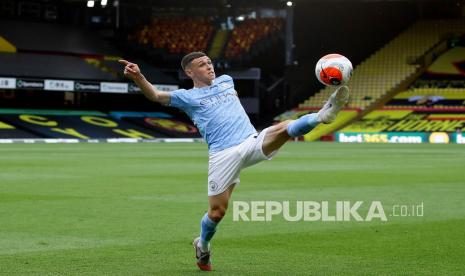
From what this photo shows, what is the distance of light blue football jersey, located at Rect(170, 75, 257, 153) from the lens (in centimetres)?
957

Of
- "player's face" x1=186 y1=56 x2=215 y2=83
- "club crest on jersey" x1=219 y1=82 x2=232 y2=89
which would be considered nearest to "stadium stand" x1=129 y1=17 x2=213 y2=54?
"club crest on jersey" x1=219 y1=82 x2=232 y2=89

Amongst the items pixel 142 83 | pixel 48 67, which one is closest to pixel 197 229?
pixel 142 83

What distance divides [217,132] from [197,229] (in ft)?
11.9

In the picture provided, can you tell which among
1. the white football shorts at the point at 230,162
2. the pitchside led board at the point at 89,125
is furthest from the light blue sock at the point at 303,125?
the pitchside led board at the point at 89,125

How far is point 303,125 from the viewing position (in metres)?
8.70

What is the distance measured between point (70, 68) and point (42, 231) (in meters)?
53.1

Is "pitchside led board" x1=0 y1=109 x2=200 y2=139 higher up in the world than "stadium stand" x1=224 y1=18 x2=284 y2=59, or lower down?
lower down

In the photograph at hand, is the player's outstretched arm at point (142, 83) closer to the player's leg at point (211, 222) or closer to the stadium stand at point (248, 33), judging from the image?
the player's leg at point (211, 222)

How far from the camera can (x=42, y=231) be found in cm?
1236

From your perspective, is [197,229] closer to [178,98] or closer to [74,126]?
[178,98]

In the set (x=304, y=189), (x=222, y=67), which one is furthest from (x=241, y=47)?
(x=304, y=189)

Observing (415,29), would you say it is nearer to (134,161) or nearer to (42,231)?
(134,161)

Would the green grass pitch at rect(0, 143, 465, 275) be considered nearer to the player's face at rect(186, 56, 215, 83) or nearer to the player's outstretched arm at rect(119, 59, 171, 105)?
the player's outstretched arm at rect(119, 59, 171, 105)

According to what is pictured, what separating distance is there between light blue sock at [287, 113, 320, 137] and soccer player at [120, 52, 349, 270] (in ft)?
0.48
